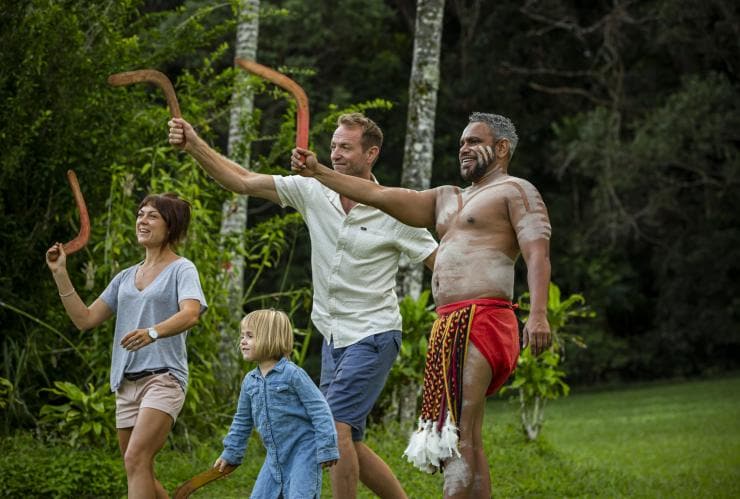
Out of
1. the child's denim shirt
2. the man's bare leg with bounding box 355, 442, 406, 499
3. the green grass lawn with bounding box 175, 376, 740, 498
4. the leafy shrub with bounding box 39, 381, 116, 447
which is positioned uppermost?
the child's denim shirt

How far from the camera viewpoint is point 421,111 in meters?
11.2

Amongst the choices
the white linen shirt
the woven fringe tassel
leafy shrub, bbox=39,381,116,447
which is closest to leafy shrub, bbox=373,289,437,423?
leafy shrub, bbox=39,381,116,447

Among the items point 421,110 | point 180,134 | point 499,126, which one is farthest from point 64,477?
point 421,110

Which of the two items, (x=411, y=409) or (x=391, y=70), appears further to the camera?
(x=391, y=70)

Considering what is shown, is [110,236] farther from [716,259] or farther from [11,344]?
[716,259]

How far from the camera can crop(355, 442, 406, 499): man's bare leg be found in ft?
18.8

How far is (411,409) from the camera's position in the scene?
10.1 meters

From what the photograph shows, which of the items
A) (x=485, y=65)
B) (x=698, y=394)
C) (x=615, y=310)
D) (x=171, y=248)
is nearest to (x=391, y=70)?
(x=485, y=65)

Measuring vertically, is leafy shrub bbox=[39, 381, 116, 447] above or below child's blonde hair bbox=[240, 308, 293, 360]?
below

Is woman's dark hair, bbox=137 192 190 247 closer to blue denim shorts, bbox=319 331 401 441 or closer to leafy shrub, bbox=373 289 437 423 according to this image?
blue denim shorts, bbox=319 331 401 441

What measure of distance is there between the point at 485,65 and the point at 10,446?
65.9 feet

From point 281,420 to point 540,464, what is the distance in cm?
480

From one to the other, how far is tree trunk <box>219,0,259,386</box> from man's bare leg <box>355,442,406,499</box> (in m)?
3.70

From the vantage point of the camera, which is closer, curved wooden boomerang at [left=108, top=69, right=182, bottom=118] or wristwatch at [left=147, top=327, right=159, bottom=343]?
wristwatch at [left=147, top=327, right=159, bottom=343]
